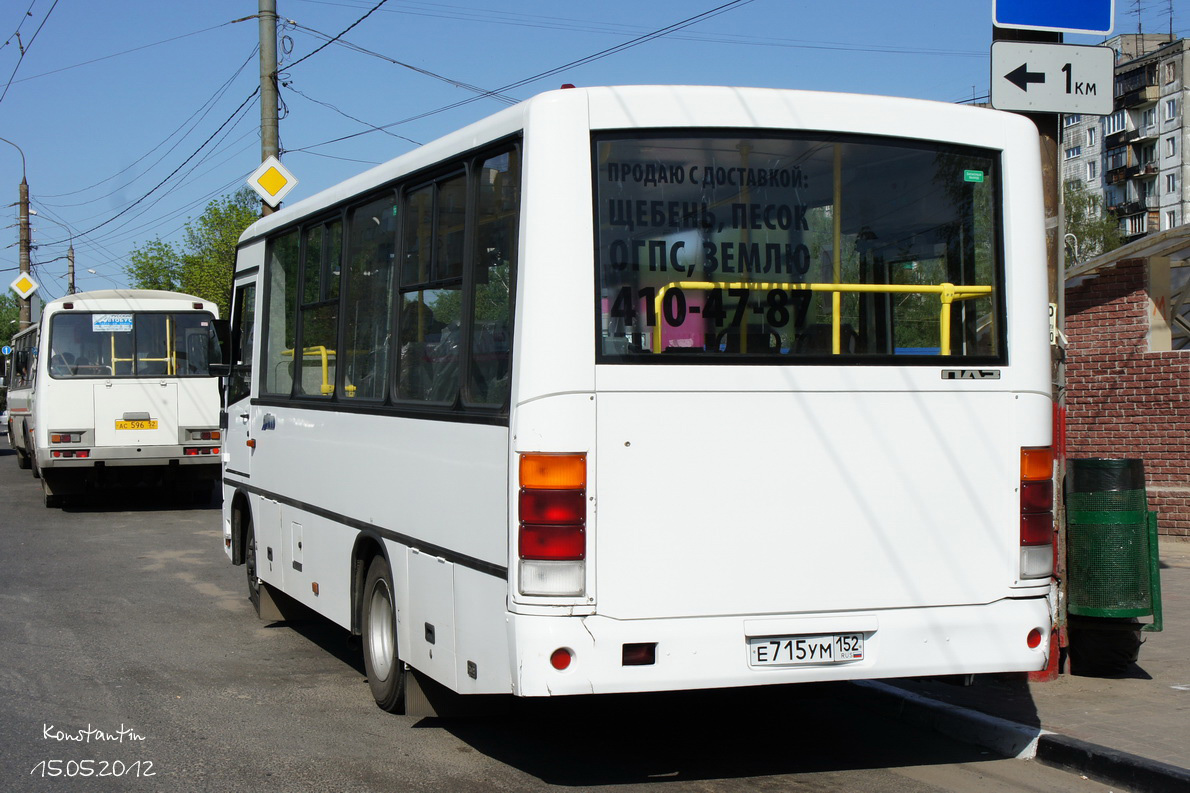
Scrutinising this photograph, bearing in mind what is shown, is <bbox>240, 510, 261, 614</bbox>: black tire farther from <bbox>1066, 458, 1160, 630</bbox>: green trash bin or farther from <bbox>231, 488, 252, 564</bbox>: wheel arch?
<bbox>1066, 458, 1160, 630</bbox>: green trash bin

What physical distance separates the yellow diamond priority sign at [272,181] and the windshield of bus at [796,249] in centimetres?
1176

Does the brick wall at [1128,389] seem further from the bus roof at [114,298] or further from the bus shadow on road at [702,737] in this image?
the bus roof at [114,298]

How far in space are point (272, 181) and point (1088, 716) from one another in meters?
12.5

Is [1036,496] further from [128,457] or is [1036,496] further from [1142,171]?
[1142,171]

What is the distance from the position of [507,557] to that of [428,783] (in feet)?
3.94

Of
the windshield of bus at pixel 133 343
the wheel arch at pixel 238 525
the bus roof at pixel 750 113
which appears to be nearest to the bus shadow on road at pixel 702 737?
the bus roof at pixel 750 113

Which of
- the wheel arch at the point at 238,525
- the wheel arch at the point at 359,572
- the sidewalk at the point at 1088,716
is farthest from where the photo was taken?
the wheel arch at the point at 238,525

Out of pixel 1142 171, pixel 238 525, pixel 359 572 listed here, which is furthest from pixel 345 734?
pixel 1142 171

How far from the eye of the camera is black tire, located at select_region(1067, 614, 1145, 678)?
7188mm

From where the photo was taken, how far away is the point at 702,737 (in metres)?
6.49

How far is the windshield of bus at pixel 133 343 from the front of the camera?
60.9 feet

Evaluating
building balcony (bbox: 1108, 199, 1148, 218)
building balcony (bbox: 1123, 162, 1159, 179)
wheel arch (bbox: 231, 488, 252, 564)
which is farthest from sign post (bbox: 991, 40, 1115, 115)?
building balcony (bbox: 1123, 162, 1159, 179)

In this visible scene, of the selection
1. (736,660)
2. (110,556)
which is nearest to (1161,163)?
(110,556)

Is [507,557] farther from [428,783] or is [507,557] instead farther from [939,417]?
[939,417]
